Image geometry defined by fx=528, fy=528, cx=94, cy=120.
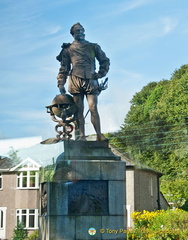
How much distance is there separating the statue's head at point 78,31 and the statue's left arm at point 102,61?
0.48m

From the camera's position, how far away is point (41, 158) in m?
13.7

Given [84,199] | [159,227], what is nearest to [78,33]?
[84,199]

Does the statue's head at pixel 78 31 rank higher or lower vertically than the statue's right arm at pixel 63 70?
higher

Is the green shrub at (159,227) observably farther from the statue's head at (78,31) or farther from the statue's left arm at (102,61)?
the statue's head at (78,31)

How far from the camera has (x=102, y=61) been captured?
14203 millimetres

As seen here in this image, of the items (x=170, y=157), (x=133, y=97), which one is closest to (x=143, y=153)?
(x=170, y=157)

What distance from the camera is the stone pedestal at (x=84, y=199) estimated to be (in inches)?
486

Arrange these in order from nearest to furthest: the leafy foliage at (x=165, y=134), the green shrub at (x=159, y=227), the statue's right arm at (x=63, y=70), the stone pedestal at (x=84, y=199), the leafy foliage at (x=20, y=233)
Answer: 1. the stone pedestal at (x=84, y=199)
2. the green shrub at (x=159, y=227)
3. the statue's right arm at (x=63, y=70)
4. the leafy foliage at (x=20, y=233)
5. the leafy foliage at (x=165, y=134)

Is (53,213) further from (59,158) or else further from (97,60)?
(97,60)

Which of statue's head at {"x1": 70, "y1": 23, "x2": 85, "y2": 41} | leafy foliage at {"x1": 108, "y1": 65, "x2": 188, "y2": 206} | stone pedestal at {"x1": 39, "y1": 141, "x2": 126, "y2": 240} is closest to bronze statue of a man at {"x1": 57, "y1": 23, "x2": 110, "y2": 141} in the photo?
statue's head at {"x1": 70, "y1": 23, "x2": 85, "y2": 41}

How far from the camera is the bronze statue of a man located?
13.8 m

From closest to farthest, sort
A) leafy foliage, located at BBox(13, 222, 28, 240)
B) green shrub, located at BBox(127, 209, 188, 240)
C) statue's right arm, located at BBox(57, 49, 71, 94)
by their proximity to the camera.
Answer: green shrub, located at BBox(127, 209, 188, 240) < statue's right arm, located at BBox(57, 49, 71, 94) < leafy foliage, located at BBox(13, 222, 28, 240)

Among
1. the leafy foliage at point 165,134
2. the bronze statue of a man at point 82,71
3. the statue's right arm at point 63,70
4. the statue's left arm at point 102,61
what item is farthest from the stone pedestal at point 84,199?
the leafy foliage at point 165,134

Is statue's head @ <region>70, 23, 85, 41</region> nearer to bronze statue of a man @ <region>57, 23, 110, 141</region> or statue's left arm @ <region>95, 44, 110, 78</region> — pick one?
bronze statue of a man @ <region>57, 23, 110, 141</region>
